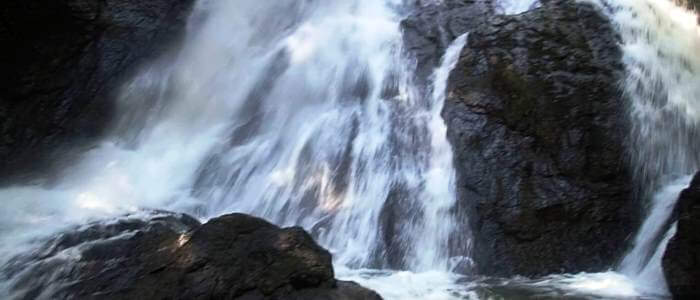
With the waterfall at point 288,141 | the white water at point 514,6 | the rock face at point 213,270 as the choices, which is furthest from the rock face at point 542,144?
the rock face at point 213,270

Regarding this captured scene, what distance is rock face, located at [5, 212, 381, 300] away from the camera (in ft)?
16.7

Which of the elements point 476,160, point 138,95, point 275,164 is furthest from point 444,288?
point 138,95

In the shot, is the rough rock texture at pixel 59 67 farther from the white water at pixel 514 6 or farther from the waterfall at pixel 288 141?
the white water at pixel 514 6

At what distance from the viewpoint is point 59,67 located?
1063cm

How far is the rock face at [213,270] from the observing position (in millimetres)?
5082

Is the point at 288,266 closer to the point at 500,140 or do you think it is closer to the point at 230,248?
the point at 230,248

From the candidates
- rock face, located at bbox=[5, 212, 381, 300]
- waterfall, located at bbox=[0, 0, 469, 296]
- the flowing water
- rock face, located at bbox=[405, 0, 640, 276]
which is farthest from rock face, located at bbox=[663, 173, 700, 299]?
rock face, located at bbox=[5, 212, 381, 300]

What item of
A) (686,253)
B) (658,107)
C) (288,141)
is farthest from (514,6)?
(686,253)

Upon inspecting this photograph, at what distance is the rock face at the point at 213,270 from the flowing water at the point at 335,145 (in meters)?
1.14

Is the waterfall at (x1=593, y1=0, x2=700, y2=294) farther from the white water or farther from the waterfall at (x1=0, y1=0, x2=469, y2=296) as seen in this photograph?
→ the waterfall at (x1=0, y1=0, x2=469, y2=296)

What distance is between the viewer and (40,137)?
10.5 m

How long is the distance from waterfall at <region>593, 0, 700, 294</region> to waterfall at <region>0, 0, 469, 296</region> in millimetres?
2122

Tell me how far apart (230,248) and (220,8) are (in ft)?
26.1

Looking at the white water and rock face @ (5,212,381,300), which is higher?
the white water
